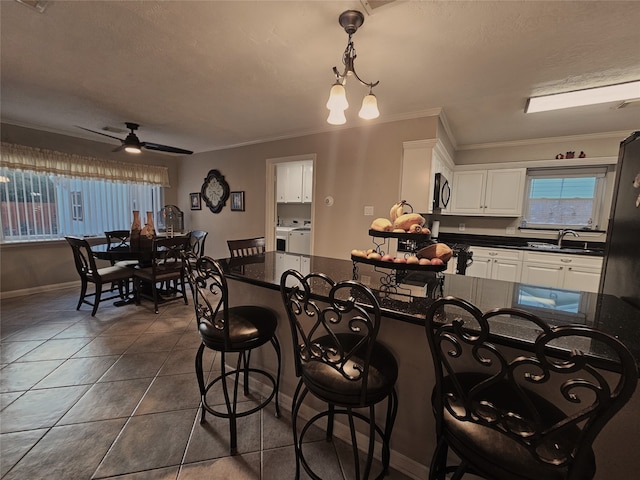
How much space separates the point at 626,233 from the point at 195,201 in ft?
19.1

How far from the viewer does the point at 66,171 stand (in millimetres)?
4039

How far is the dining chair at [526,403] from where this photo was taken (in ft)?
2.04

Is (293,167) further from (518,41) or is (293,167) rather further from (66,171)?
(518,41)

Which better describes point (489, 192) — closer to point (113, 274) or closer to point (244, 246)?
point (244, 246)

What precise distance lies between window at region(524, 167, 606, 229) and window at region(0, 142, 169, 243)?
6.65 metres

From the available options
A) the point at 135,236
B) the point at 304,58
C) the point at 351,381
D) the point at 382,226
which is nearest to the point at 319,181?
the point at 304,58

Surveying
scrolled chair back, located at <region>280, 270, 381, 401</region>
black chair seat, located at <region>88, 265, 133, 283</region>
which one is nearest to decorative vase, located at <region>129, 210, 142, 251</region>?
black chair seat, located at <region>88, 265, 133, 283</region>

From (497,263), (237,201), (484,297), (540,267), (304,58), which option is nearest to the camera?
(484,297)

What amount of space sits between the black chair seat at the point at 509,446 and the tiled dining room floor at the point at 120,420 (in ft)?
2.47

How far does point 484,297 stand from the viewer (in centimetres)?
130

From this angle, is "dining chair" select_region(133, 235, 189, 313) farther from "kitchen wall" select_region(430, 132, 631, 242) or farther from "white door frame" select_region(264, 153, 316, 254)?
"kitchen wall" select_region(430, 132, 631, 242)

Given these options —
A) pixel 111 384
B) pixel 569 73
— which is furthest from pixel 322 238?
pixel 569 73

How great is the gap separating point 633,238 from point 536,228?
3.33m

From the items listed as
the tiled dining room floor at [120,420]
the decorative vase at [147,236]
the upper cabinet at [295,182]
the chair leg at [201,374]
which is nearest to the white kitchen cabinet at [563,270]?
the tiled dining room floor at [120,420]
